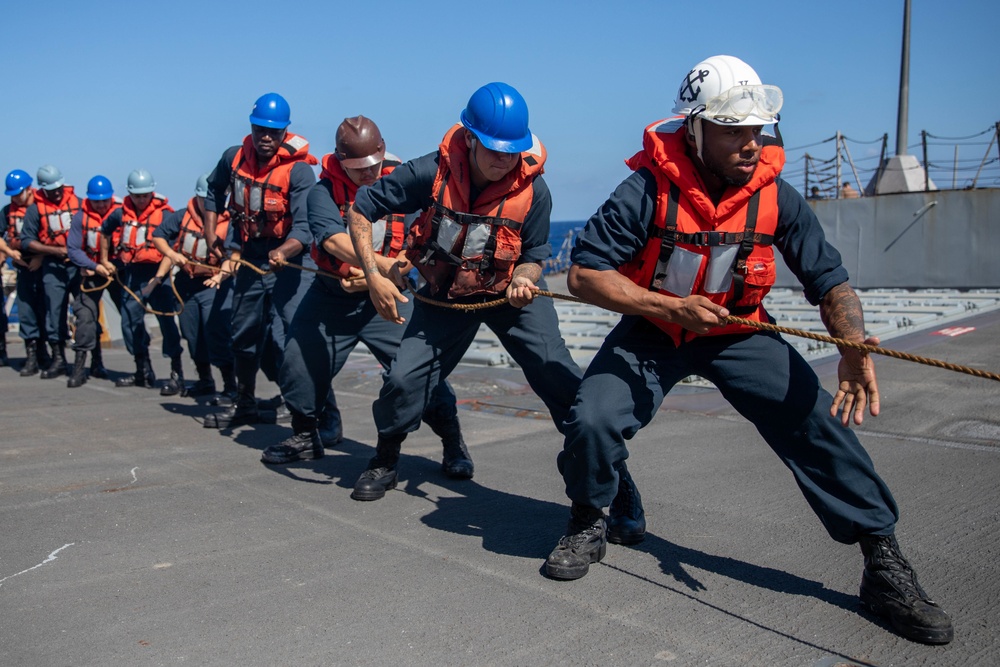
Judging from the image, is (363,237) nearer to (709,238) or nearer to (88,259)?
(709,238)

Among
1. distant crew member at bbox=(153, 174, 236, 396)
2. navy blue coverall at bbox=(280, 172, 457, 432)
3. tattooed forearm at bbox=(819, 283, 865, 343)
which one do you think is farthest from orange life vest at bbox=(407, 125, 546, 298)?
distant crew member at bbox=(153, 174, 236, 396)

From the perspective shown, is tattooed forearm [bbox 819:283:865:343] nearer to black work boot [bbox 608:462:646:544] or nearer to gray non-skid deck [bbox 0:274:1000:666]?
gray non-skid deck [bbox 0:274:1000:666]

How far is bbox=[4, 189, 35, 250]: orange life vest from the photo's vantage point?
1087 cm

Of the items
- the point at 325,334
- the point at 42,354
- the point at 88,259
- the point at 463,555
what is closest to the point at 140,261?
the point at 88,259

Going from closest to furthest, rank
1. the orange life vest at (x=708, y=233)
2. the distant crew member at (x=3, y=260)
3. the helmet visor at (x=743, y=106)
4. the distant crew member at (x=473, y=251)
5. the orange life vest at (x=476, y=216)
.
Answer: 1. the helmet visor at (x=743, y=106)
2. the orange life vest at (x=708, y=233)
3. the distant crew member at (x=473, y=251)
4. the orange life vest at (x=476, y=216)
5. the distant crew member at (x=3, y=260)

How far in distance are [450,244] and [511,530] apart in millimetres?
1403

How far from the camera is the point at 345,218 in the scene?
5449 millimetres

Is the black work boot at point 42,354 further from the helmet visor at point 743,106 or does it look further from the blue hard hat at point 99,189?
the helmet visor at point 743,106

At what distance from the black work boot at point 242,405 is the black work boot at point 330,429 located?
820 millimetres

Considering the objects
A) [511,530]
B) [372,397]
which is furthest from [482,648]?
[372,397]

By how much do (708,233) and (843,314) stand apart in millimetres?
579

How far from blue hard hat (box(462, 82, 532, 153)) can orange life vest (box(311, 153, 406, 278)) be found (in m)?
1.34

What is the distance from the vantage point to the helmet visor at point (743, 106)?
3.32 m

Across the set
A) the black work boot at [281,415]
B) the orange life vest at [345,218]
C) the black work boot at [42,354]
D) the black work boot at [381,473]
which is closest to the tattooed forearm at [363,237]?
the orange life vest at [345,218]
